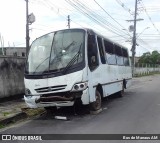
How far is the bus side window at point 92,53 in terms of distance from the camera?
1071cm

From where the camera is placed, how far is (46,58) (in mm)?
10484

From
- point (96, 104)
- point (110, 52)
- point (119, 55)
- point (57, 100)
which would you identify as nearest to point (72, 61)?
point (57, 100)

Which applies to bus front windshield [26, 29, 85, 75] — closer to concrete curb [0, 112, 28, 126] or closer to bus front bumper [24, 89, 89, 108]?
bus front bumper [24, 89, 89, 108]

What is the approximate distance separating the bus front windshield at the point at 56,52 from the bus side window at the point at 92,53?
1.25 ft

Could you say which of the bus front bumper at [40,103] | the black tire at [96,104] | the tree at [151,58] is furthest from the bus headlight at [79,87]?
the tree at [151,58]

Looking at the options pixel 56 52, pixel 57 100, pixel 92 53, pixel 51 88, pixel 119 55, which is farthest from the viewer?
pixel 119 55

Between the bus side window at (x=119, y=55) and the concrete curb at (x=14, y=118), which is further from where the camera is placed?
the bus side window at (x=119, y=55)

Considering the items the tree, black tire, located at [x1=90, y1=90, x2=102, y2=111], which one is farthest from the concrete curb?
the tree

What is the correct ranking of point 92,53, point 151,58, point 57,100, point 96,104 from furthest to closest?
1. point 151,58
2. point 96,104
3. point 92,53
4. point 57,100

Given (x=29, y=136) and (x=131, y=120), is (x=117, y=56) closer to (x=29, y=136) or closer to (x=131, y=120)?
(x=131, y=120)

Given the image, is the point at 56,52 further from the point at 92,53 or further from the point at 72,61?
the point at 92,53

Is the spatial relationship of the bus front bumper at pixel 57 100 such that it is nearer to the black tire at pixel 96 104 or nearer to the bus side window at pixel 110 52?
the black tire at pixel 96 104

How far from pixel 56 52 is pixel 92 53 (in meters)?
1.28

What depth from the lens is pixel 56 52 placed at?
Answer: 34.4 ft
